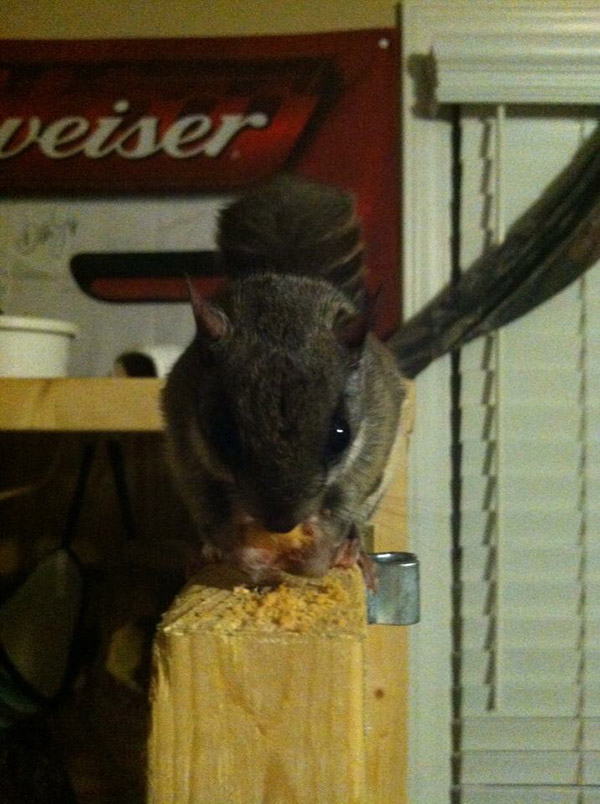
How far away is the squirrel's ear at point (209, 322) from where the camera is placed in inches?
28.6

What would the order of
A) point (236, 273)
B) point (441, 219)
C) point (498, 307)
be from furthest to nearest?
point (441, 219)
point (498, 307)
point (236, 273)

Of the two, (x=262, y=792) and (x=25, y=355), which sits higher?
(x=25, y=355)

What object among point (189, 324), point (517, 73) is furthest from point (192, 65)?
point (517, 73)

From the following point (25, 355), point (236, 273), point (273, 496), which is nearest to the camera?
point (273, 496)

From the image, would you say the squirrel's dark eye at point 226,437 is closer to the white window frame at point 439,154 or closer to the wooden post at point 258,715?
the wooden post at point 258,715

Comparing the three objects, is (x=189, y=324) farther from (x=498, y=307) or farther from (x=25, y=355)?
(x=498, y=307)

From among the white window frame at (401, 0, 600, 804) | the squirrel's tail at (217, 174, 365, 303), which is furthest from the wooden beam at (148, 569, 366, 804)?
the white window frame at (401, 0, 600, 804)

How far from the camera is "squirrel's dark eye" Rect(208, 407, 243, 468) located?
2.22 ft

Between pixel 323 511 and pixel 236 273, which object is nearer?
pixel 323 511

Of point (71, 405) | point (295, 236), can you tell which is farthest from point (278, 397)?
point (71, 405)

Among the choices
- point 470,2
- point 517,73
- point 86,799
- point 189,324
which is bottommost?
point 86,799

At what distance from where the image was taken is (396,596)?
2.40 feet

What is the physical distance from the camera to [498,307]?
1.50 meters

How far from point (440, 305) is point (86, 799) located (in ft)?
4.04
